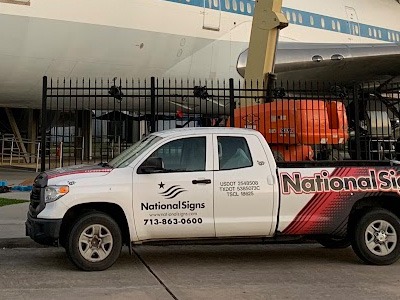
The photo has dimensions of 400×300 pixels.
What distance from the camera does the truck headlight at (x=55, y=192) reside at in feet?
20.0

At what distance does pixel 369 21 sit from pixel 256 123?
1309cm

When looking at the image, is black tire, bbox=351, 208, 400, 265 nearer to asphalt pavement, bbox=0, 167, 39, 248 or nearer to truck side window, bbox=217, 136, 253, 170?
truck side window, bbox=217, 136, 253, 170

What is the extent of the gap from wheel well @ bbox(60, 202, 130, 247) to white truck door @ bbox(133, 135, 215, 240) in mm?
252

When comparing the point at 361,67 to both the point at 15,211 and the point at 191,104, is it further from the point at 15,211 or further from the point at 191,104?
the point at 15,211

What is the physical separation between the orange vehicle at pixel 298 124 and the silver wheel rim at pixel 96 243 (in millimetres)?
4948

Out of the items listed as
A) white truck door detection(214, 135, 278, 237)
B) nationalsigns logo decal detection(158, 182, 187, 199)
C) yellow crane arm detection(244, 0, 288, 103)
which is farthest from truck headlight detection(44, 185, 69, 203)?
yellow crane arm detection(244, 0, 288, 103)

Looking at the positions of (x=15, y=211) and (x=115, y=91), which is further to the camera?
(x=115, y=91)

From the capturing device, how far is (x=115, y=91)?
35.8 ft

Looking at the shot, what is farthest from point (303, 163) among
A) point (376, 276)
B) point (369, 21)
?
point (369, 21)

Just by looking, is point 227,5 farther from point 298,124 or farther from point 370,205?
point 370,205

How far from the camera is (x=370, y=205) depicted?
6.85 meters

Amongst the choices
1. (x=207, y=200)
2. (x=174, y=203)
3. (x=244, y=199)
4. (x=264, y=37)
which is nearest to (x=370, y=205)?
(x=244, y=199)

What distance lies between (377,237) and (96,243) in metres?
3.43

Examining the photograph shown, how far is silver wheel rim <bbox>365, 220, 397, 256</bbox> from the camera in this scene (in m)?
6.68
